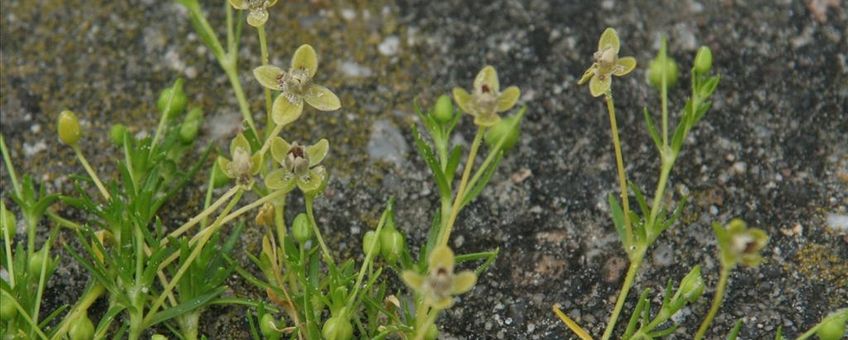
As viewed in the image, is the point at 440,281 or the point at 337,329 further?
the point at 337,329

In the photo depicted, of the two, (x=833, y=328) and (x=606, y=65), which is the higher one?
(x=606, y=65)

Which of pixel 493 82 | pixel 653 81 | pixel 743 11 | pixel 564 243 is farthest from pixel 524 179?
pixel 743 11

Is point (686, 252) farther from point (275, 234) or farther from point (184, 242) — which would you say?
point (184, 242)

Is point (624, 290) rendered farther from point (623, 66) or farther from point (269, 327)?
point (269, 327)

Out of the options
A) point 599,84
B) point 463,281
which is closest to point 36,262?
point 463,281

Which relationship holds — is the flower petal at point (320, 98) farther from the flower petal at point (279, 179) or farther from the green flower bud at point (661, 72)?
the green flower bud at point (661, 72)

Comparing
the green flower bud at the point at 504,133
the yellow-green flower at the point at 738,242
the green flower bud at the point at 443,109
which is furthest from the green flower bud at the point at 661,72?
the yellow-green flower at the point at 738,242
